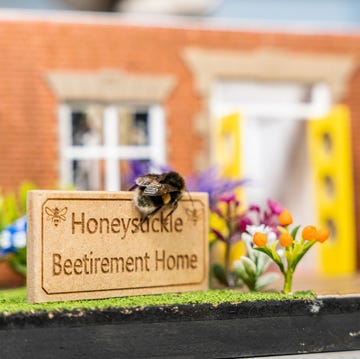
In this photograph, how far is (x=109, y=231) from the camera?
171 inches

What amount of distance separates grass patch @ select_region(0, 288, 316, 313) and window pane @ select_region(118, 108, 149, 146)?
519cm

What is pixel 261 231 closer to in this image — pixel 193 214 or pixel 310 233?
pixel 310 233

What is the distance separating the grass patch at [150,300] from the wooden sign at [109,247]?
0.31 ft

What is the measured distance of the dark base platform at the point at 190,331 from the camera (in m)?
3.74

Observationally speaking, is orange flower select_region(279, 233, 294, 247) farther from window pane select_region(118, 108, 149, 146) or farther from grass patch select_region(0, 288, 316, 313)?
window pane select_region(118, 108, 149, 146)

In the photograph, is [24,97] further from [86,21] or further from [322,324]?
[322,324]

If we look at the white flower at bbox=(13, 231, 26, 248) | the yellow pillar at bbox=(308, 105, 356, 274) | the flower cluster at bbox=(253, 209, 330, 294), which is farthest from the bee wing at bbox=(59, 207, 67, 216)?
the yellow pillar at bbox=(308, 105, 356, 274)

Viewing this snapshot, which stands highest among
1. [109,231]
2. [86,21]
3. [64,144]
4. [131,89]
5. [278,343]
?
[86,21]

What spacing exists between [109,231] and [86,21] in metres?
5.61

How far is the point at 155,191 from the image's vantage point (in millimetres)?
4309

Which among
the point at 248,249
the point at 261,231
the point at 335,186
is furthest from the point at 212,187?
the point at 335,186

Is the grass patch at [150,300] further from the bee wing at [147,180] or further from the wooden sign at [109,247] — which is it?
the bee wing at [147,180]

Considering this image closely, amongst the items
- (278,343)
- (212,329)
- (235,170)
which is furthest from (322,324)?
(235,170)

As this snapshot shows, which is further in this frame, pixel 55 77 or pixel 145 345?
pixel 55 77
